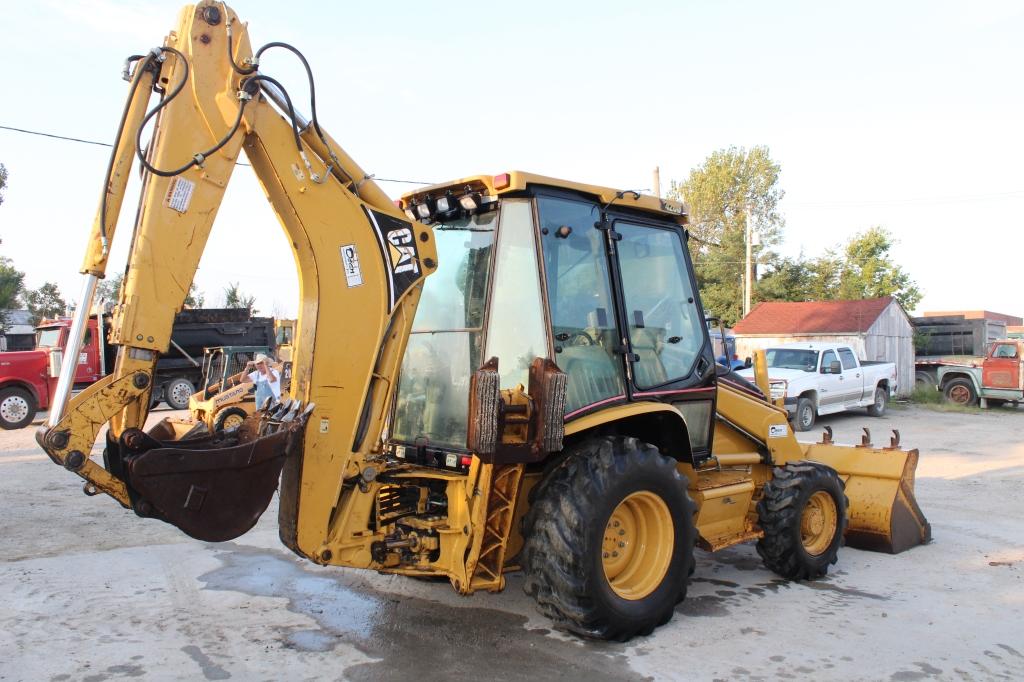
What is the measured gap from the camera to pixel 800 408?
52.3ft

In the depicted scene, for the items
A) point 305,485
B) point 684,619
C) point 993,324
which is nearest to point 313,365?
point 305,485

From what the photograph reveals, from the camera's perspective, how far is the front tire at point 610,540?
427cm

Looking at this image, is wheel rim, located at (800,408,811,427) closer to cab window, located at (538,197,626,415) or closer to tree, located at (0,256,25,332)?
cab window, located at (538,197,626,415)

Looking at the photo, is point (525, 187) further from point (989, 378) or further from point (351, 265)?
point (989, 378)

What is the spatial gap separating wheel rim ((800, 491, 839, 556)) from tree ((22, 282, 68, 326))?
49674 mm

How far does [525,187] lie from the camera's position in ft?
14.9

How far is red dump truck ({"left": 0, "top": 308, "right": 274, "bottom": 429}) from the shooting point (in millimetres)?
16406

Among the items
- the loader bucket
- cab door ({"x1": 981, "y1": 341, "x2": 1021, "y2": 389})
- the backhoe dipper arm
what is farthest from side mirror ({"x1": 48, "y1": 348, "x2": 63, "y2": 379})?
cab door ({"x1": 981, "y1": 341, "x2": 1021, "y2": 389})

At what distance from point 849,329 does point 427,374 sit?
69.3ft

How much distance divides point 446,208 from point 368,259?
88 cm

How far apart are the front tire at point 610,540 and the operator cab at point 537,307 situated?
15.4 inches

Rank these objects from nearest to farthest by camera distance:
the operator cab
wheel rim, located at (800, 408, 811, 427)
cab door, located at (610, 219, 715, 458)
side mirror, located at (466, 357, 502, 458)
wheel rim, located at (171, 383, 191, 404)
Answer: side mirror, located at (466, 357, 502, 458) < the operator cab < cab door, located at (610, 219, 715, 458) < wheel rim, located at (800, 408, 811, 427) < wheel rim, located at (171, 383, 191, 404)

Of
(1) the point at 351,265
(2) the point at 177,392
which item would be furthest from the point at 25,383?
(1) the point at 351,265

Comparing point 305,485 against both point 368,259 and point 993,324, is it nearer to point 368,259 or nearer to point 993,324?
point 368,259
